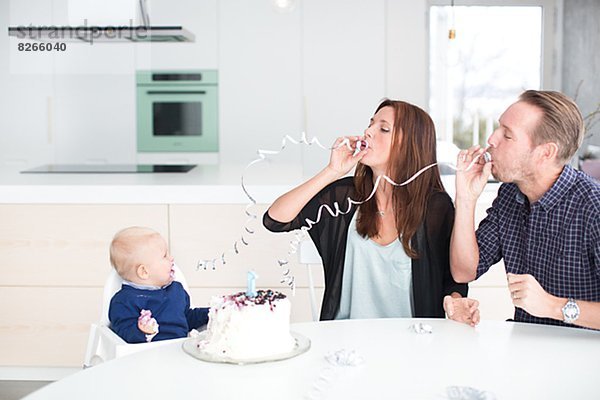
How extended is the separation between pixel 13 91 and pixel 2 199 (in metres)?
2.48

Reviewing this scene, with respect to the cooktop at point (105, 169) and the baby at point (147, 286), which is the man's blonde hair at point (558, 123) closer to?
the baby at point (147, 286)

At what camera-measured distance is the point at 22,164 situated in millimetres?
5633

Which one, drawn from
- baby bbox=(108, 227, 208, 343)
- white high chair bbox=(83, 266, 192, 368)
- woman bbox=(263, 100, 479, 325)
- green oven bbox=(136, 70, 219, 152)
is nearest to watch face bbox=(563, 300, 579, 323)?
woman bbox=(263, 100, 479, 325)

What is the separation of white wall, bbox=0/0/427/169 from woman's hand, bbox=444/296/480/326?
357 centimetres

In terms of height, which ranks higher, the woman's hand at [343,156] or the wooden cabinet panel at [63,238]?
the woman's hand at [343,156]

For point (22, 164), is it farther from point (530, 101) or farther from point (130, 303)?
point (530, 101)

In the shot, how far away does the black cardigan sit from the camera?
230cm

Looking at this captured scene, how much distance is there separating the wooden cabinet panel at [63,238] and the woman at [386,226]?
1106 mm

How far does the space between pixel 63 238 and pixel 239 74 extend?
7.84ft

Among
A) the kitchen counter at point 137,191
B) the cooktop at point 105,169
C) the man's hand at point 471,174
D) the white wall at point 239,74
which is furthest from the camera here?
the white wall at point 239,74

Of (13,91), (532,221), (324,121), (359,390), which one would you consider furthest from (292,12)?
(359,390)

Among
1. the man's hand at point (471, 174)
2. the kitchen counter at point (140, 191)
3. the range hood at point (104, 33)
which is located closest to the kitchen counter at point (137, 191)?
the kitchen counter at point (140, 191)

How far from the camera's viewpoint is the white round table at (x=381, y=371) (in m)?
1.45

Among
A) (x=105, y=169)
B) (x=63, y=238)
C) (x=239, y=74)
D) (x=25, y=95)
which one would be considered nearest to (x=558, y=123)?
(x=63, y=238)
